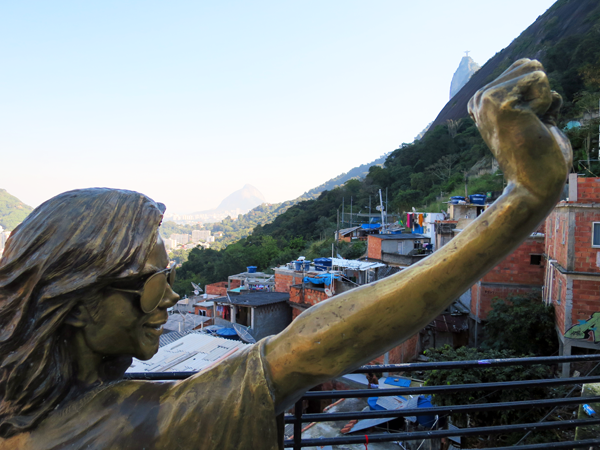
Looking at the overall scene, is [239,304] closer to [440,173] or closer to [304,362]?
[304,362]

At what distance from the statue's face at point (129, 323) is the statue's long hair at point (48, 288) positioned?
0.13 feet

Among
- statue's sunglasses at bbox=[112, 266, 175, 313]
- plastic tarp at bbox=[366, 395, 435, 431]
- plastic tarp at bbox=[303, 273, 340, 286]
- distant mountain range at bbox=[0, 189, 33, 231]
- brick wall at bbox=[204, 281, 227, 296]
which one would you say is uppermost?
statue's sunglasses at bbox=[112, 266, 175, 313]

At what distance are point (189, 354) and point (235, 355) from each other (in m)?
11.1

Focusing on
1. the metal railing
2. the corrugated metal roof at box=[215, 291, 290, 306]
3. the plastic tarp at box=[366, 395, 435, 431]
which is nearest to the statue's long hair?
the metal railing

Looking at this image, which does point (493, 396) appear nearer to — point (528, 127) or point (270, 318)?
point (528, 127)

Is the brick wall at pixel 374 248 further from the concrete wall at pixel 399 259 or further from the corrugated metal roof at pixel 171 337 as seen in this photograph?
the corrugated metal roof at pixel 171 337

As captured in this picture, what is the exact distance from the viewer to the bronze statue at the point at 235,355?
0.94m

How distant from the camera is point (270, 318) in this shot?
18.7m

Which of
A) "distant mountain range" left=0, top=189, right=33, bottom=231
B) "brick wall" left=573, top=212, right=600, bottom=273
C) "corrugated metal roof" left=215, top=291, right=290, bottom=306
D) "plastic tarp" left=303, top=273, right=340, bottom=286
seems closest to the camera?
"brick wall" left=573, top=212, right=600, bottom=273

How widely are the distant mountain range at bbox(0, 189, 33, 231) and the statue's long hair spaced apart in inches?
2283

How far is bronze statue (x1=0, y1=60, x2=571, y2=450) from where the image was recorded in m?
0.94

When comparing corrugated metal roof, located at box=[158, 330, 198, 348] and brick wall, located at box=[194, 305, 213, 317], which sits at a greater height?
corrugated metal roof, located at box=[158, 330, 198, 348]

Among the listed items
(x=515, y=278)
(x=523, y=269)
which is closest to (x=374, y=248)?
(x=515, y=278)

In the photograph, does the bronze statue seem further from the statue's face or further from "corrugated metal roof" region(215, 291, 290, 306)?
"corrugated metal roof" region(215, 291, 290, 306)
